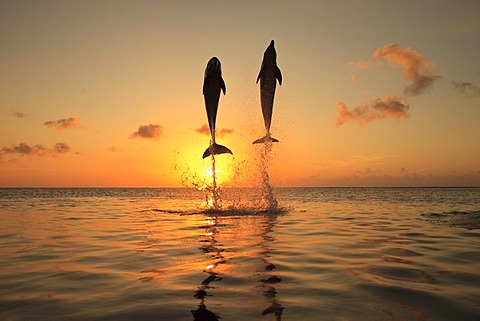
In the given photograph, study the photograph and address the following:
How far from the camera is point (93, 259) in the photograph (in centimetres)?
841

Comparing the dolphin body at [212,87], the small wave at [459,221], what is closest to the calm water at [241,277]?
the small wave at [459,221]

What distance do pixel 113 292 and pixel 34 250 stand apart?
524 centimetres

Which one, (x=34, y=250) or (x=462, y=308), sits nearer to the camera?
(x=462, y=308)

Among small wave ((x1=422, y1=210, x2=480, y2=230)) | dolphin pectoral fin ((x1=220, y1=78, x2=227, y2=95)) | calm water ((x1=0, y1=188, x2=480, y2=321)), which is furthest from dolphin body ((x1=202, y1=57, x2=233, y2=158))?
small wave ((x1=422, y1=210, x2=480, y2=230))

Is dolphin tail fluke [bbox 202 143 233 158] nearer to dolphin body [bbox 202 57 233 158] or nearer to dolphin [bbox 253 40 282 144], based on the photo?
dolphin body [bbox 202 57 233 158]

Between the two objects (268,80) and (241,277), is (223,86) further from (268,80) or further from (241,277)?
(241,277)

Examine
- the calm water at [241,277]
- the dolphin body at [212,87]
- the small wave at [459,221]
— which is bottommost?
the small wave at [459,221]

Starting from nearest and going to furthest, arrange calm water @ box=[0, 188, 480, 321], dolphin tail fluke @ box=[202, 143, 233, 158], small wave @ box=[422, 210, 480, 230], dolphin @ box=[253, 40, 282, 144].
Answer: calm water @ box=[0, 188, 480, 321] < small wave @ box=[422, 210, 480, 230] < dolphin @ box=[253, 40, 282, 144] < dolphin tail fluke @ box=[202, 143, 233, 158]

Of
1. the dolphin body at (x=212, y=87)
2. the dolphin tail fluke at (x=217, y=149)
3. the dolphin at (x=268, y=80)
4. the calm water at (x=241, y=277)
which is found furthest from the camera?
the dolphin tail fluke at (x=217, y=149)

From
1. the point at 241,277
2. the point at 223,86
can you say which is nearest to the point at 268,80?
the point at 223,86

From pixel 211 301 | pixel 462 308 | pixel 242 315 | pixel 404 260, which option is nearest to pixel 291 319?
pixel 242 315

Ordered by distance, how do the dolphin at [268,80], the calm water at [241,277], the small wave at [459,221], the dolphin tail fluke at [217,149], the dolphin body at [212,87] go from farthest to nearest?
the dolphin tail fluke at [217,149] < the dolphin body at [212,87] < the dolphin at [268,80] < the small wave at [459,221] < the calm water at [241,277]

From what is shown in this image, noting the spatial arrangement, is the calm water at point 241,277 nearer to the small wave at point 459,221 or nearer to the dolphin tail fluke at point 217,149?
the small wave at point 459,221

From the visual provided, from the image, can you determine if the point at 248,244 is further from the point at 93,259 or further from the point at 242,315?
the point at 242,315
